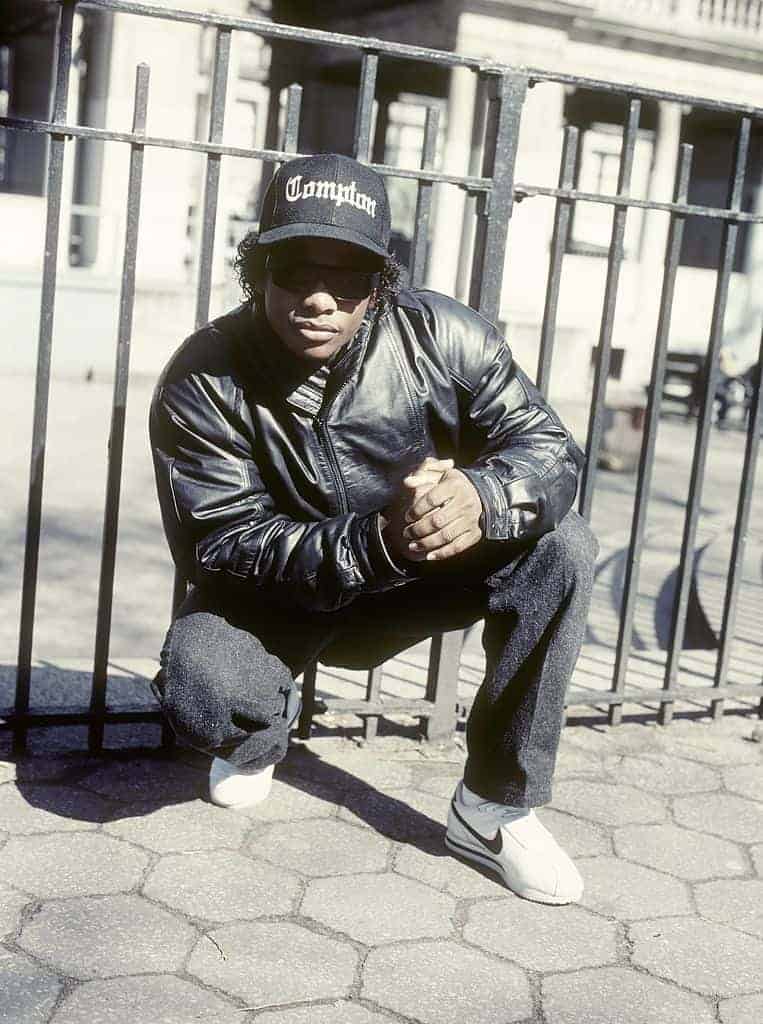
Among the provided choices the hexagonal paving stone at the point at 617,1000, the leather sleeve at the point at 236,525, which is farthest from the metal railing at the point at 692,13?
the hexagonal paving stone at the point at 617,1000

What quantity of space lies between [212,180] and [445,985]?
2038 mm

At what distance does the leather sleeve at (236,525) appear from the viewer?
9.66ft

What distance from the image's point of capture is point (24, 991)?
2.57m

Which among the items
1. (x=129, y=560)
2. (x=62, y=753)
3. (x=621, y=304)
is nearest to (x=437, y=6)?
(x=621, y=304)

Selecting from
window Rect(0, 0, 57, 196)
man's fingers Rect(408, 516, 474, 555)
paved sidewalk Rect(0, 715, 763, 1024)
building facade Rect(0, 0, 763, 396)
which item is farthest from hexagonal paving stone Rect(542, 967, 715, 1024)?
window Rect(0, 0, 57, 196)

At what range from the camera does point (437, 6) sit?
826 inches

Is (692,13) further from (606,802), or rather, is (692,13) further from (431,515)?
(431,515)

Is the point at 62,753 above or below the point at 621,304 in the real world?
below

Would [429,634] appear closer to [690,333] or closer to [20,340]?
[20,340]

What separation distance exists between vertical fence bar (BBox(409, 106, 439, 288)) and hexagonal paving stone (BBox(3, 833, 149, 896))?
1613 millimetres

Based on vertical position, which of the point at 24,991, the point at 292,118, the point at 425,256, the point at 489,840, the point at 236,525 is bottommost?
the point at 24,991

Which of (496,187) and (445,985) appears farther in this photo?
(496,187)

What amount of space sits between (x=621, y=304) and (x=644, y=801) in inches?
837

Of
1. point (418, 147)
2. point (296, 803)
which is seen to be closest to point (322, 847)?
point (296, 803)
